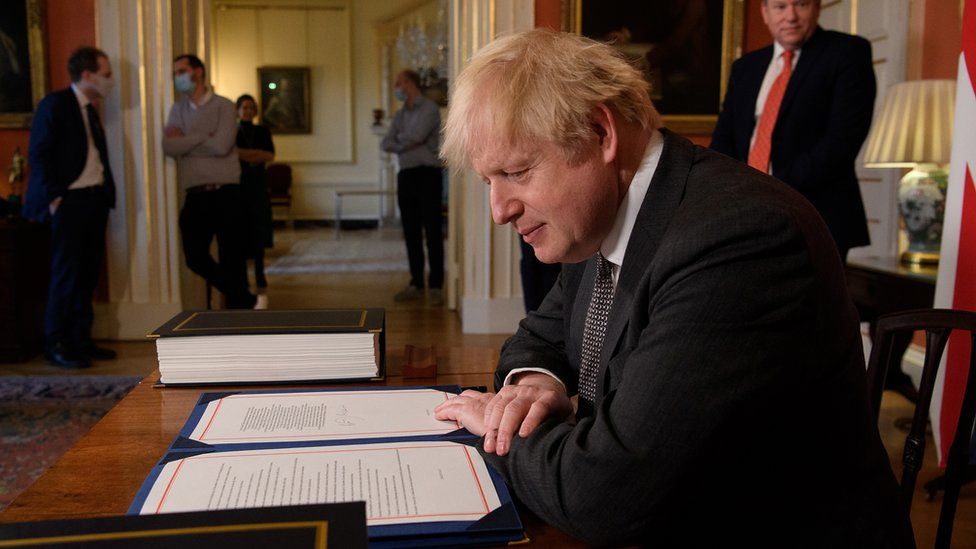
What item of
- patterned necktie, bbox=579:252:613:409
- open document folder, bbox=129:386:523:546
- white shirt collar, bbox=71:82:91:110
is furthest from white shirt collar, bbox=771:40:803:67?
white shirt collar, bbox=71:82:91:110

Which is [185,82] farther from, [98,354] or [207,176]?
[98,354]

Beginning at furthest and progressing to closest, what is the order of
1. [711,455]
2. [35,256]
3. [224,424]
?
[35,256]
[224,424]
[711,455]

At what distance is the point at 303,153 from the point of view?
13.9 m

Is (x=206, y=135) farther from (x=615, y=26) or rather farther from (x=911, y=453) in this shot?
(x=911, y=453)

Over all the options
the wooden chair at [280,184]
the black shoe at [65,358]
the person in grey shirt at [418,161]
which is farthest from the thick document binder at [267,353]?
the wooden chair at [280,184]

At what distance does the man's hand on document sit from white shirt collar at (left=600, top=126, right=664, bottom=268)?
209 mm

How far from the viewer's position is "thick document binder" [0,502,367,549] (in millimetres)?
537

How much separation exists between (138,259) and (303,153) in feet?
28.7

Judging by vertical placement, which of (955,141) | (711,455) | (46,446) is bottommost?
(46,446)

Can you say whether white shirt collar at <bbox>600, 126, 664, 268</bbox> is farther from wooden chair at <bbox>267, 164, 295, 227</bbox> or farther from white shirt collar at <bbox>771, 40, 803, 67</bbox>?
wooden chair at <bbox>267, 164, 295, 227</bbox>

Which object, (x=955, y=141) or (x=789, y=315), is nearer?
(x=789, y=315)

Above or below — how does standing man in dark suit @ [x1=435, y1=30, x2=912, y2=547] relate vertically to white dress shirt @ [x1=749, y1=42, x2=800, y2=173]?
below

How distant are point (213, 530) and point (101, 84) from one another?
188 inches

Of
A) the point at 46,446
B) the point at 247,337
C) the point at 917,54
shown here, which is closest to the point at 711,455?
the point at 247,337
